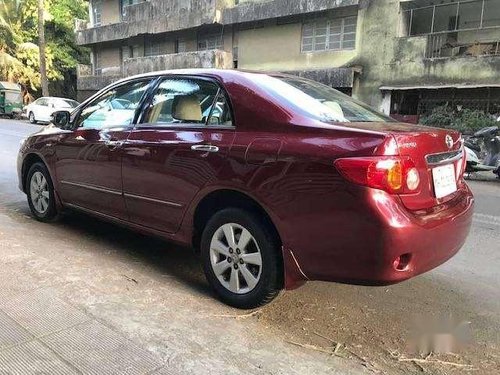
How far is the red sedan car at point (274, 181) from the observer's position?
9.02 feet

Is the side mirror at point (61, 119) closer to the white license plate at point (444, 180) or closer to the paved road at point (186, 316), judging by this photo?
the paved road at point (186, 316)

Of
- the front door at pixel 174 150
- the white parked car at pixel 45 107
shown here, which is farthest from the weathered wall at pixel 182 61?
the front door at pixel 174 150

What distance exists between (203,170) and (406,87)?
50.2ft

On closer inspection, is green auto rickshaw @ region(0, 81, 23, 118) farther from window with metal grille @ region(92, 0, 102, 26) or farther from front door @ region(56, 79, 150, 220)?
front door @ region(56, 79, 150, 220)

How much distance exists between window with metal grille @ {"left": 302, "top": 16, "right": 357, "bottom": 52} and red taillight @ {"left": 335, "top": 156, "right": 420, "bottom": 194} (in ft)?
56.8

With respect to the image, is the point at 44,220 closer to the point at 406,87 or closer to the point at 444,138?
the point at 444,138

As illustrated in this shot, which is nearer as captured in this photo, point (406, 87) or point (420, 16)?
point (406, 87)

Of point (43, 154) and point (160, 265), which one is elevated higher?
point (43, 154)

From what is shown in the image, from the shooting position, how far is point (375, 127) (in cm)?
304

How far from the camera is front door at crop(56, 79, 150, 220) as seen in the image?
4.16m

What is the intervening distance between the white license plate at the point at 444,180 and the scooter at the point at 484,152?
807cm

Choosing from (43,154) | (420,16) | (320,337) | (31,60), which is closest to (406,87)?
(420,16)

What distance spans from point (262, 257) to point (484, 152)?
9764 mm

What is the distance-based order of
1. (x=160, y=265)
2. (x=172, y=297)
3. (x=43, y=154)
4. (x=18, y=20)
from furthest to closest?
(x=18, y=20), (x=43, y=154), (x=160, y=265), (x=172, y=297)
